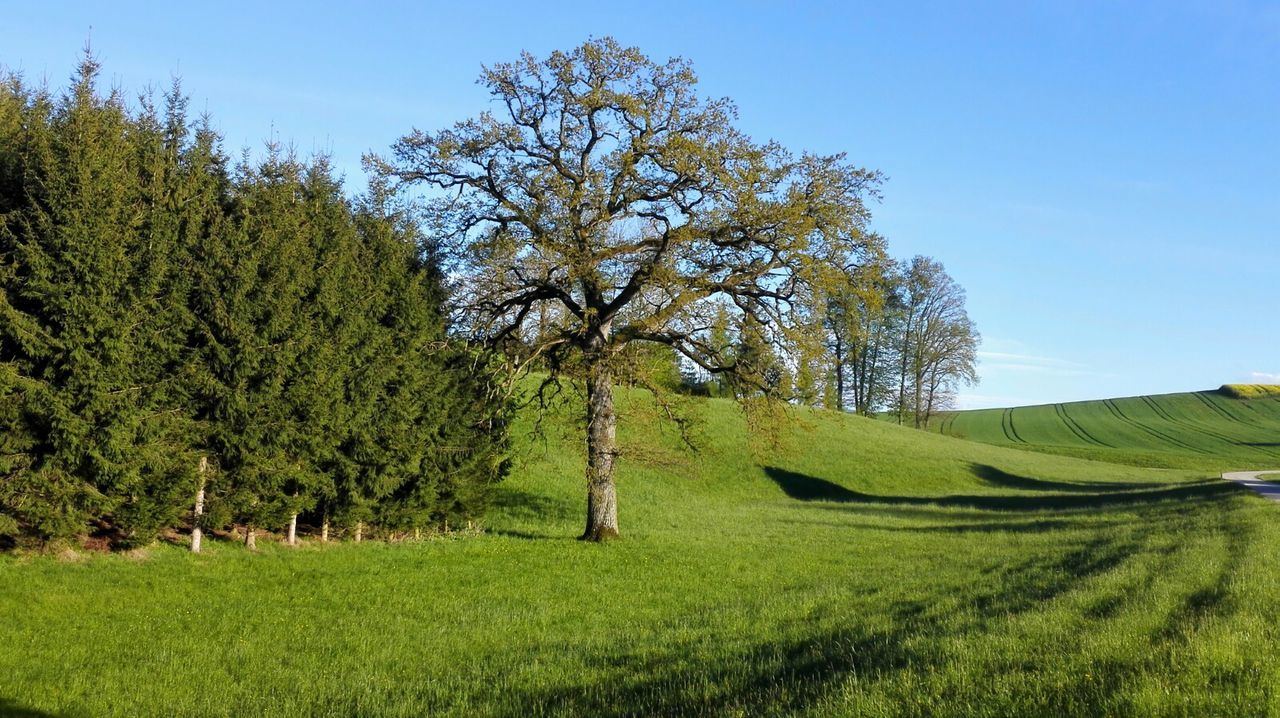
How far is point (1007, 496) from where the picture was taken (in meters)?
42.2

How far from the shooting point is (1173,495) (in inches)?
1383

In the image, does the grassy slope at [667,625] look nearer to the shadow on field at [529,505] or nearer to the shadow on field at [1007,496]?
the shadow on field at [529,505]

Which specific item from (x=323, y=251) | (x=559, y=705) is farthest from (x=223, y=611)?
(x=323, y=251)

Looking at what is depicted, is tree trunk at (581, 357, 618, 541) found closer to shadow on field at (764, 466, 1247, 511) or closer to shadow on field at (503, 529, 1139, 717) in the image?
shadow on field at (503, 529, 1139, 717)

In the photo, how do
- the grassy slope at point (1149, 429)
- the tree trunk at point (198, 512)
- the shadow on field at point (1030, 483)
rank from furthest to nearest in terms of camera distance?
1. the grassy slope at point (1149, 429)
2. the shadow on field at point (1030, 483)
3. the tree trunk at point (198, 512)

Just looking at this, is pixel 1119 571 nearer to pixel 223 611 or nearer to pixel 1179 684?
pixel 1179 684

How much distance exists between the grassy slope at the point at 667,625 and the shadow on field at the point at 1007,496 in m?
12.7

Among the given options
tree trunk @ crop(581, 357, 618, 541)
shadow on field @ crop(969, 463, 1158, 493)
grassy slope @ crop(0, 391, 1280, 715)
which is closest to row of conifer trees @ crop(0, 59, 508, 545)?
grassy slope @ crop(0, 391, 1280, 715)

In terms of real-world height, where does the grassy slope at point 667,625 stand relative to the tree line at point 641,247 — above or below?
below

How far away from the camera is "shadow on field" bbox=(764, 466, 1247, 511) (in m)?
35.1

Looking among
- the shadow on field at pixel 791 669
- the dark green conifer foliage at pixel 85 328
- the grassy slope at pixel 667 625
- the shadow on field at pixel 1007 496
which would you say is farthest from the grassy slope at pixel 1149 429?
the dark green conifer foliage at pixel 85 328

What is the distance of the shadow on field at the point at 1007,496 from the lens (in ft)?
115

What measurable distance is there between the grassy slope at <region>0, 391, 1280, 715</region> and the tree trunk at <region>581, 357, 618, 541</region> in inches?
Result: 34.8

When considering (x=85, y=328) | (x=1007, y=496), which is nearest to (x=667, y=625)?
(x=85, y=328)
